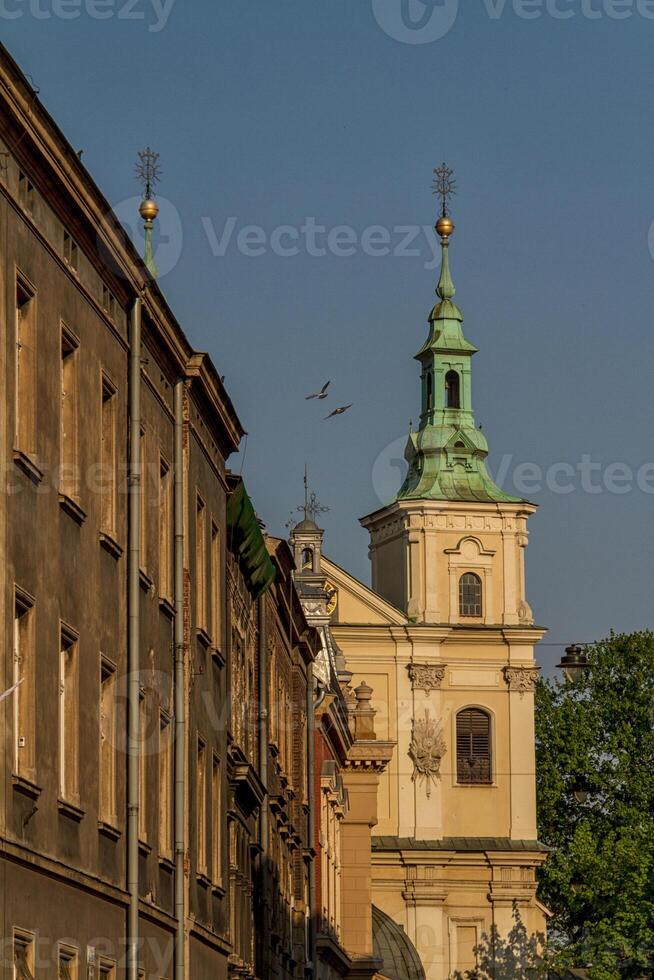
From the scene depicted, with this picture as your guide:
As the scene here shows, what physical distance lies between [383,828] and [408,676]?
5495 millimetres

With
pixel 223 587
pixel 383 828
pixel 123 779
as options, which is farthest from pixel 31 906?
pixel 383 828

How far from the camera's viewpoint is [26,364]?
752 inches

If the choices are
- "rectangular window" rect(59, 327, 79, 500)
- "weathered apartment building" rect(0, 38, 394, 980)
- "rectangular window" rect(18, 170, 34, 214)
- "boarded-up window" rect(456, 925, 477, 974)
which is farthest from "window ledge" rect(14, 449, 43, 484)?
"boarded-up window" rect(456, 925, 477, 974)

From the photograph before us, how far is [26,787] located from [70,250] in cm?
528

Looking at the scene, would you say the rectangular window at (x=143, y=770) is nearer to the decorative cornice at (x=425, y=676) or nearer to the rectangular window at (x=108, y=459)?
the rectangular window at (x=108, y=459)

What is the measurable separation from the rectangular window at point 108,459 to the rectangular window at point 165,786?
12.0 ft

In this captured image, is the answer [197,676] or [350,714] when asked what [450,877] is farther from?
[197,676]

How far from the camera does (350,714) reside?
→ 66188mm

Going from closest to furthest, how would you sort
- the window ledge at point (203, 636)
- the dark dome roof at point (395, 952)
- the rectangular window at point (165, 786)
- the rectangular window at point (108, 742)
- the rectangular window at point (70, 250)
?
the rectangular window at point (70, 250) < the rectangular window at point (108, 742) < the rectangular window at point (165, 786) < the window ledge at point (203, 636) < the dark dome roof at point (395, 952)

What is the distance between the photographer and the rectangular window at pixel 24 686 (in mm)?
18312

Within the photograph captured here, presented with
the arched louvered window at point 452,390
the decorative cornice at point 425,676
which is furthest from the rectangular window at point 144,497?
the arched louvered window at point 452,390

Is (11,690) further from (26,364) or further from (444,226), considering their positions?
(444,226)

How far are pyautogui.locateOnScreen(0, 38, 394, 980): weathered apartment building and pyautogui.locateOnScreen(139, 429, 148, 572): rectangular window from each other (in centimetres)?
7

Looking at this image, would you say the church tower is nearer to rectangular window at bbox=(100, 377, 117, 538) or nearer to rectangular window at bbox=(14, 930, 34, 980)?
rectangular window at bbox=(100, 377, 117, 538)
